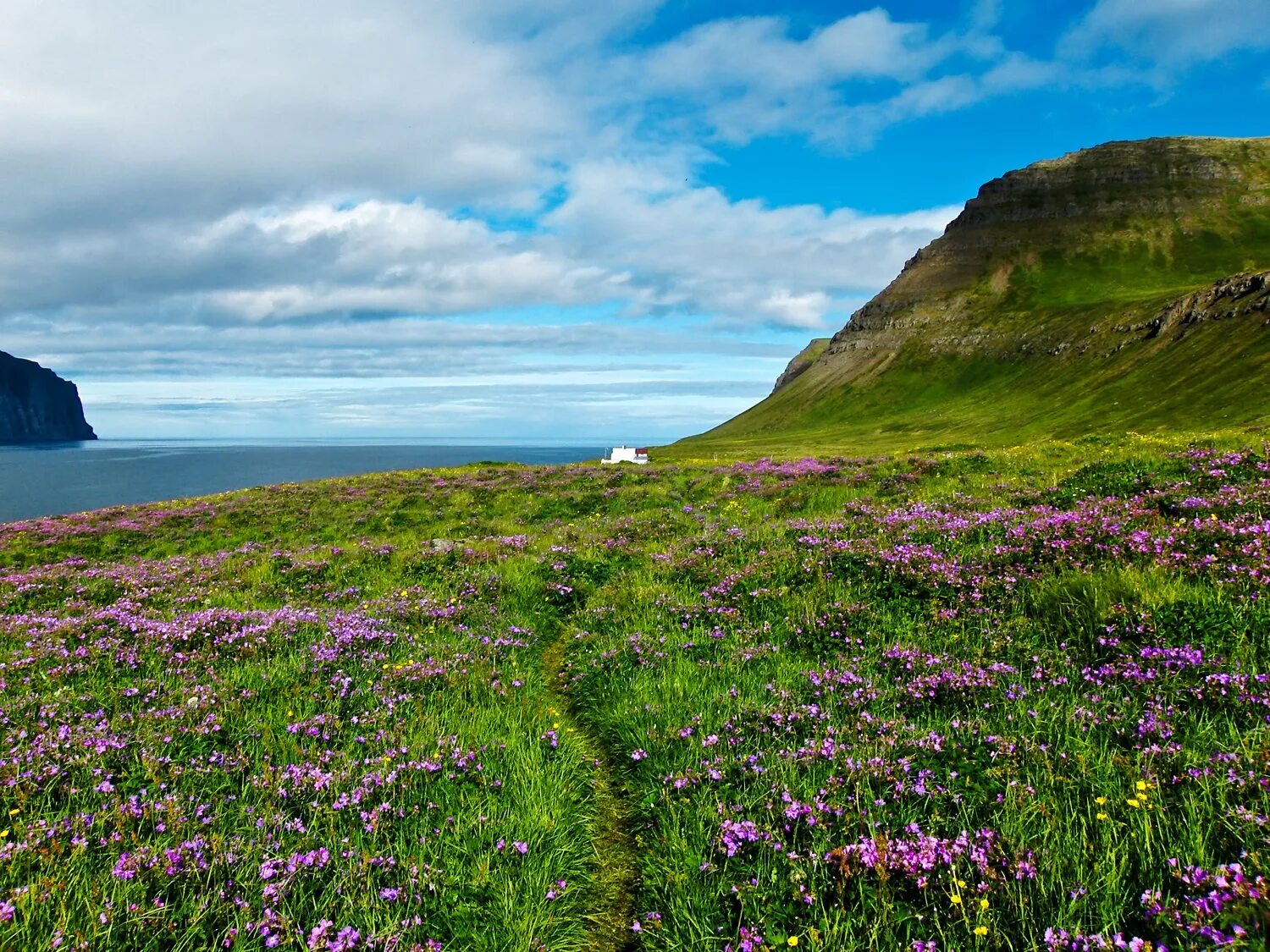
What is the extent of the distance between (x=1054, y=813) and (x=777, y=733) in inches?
90.7

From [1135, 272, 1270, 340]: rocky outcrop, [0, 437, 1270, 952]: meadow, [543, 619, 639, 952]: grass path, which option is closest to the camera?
[0, 437, 1270, 952]: meadow

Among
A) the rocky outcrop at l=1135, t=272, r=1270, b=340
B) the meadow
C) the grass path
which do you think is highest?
the rocky outcrop at l=1135, t=272, r=1270, b=340

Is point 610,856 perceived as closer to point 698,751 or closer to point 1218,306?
point 698,751

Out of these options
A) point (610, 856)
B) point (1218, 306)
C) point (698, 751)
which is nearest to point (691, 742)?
point (698, 751)

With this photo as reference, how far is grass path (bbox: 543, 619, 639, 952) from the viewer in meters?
4.45

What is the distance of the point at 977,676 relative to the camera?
654cm

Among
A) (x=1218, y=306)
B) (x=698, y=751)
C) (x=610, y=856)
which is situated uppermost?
(x=1218, y=306)

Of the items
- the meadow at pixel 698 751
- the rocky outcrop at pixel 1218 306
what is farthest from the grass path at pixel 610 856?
the rocky outcrop at pixel 1218 306

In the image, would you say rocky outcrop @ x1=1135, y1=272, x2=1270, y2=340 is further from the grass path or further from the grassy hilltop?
the grass path

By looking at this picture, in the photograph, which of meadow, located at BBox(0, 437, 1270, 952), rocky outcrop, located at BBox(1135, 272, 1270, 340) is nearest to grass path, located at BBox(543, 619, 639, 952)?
meadow, located at BBox(0, 437, 1270, 952)

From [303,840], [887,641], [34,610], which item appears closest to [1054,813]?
[887,641]

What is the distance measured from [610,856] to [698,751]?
1.29 m

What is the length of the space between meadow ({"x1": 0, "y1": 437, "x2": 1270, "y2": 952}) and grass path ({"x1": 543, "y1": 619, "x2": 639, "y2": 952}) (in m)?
0.02

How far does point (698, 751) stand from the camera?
5.96m
